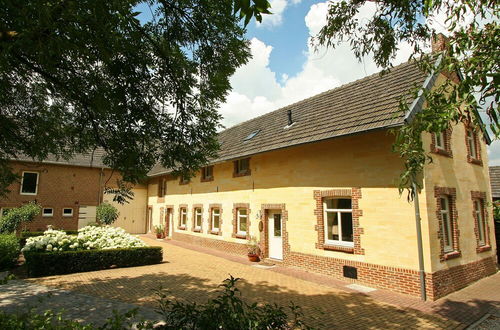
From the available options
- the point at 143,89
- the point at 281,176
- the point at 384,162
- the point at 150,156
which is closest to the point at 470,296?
the point at 384,162

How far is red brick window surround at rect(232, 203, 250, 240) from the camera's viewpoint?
15.0 m

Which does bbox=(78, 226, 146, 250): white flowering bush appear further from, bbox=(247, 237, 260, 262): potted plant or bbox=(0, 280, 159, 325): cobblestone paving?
bbox=(247, 237, 260, 262): potted plant

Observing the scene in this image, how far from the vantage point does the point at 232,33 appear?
19.3 feet

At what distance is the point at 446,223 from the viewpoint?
10.0 meters

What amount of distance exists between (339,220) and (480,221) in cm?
617

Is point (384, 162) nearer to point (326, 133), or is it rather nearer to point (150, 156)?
point (326, 133)

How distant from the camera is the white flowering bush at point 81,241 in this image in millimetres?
11234

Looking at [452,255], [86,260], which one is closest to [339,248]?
[452,255]

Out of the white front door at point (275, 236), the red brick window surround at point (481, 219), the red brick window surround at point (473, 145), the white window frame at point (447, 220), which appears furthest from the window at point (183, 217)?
the red brick window surround at point (473, 145)

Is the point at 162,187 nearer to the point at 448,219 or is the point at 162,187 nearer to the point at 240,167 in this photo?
the point at 240,167

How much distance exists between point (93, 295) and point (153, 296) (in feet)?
5.29

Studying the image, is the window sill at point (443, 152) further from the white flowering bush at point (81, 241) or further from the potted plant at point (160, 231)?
the potted plant at point (160, 231)

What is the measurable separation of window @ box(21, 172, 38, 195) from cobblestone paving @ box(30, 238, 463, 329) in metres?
14.8

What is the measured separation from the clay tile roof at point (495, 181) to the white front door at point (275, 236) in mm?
14250
